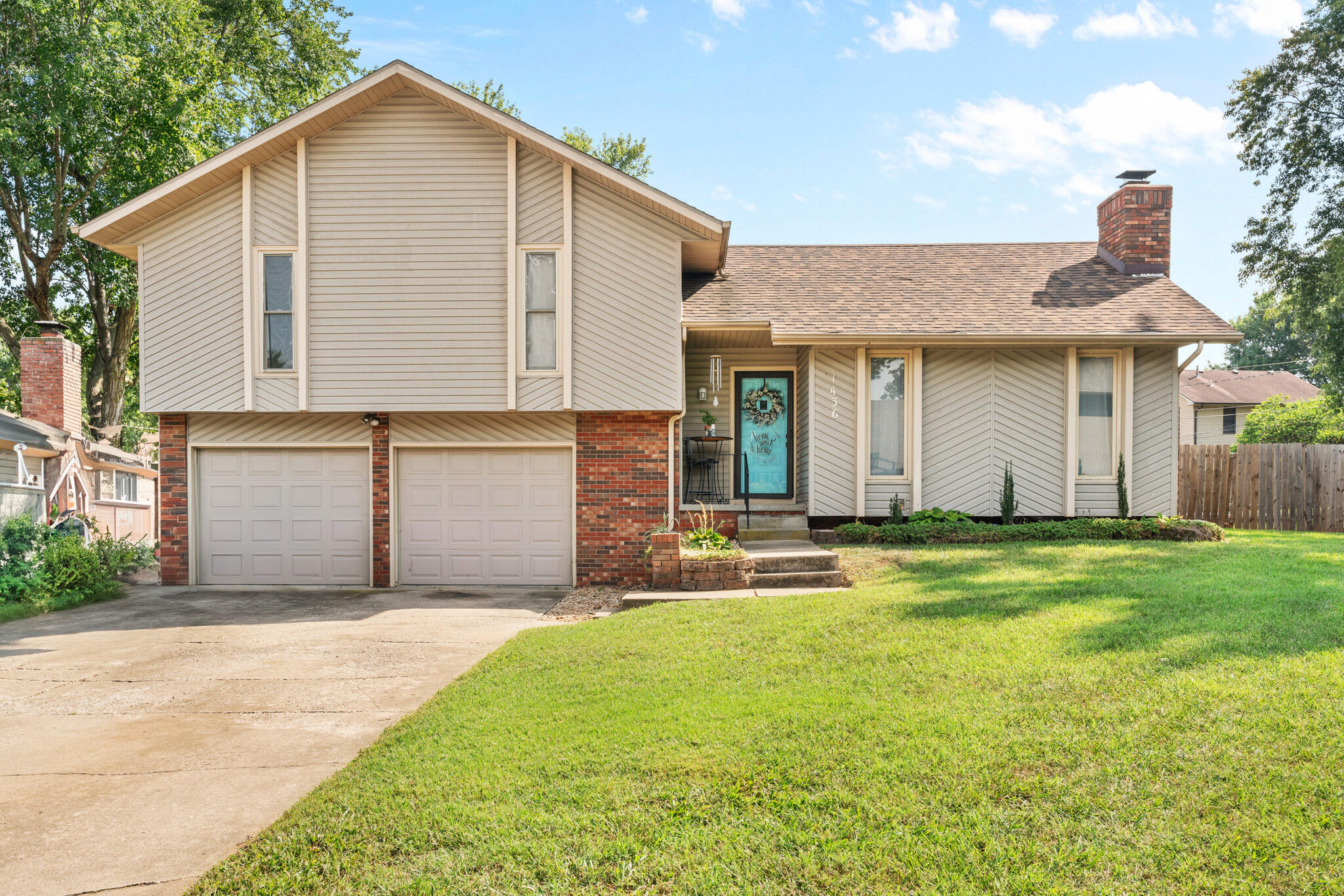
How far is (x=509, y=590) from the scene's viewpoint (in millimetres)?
10805

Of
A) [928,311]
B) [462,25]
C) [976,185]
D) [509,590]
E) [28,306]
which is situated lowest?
[509,590]

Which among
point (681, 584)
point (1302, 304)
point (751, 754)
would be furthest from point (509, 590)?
point (1302, 304)

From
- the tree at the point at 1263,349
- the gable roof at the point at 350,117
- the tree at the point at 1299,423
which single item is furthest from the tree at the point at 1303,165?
the tree at the point at 1263,349

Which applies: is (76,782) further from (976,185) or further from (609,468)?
(976,185)

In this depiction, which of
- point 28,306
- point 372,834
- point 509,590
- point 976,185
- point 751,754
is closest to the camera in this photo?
point 372,834

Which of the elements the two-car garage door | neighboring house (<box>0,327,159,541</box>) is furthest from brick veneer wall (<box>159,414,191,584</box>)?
neighboring house (<box>0,327,159,541</box>)

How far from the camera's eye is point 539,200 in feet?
35.1

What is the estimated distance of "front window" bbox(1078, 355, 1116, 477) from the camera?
12.0 metres

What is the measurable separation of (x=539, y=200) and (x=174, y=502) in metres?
6.75

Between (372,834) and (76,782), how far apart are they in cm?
209

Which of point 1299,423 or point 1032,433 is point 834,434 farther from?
point 1299,423

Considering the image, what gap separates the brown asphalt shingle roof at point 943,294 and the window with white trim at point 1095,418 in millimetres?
773

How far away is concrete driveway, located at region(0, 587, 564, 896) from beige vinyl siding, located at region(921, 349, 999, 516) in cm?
614

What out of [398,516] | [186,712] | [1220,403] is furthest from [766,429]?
[1220,403]
